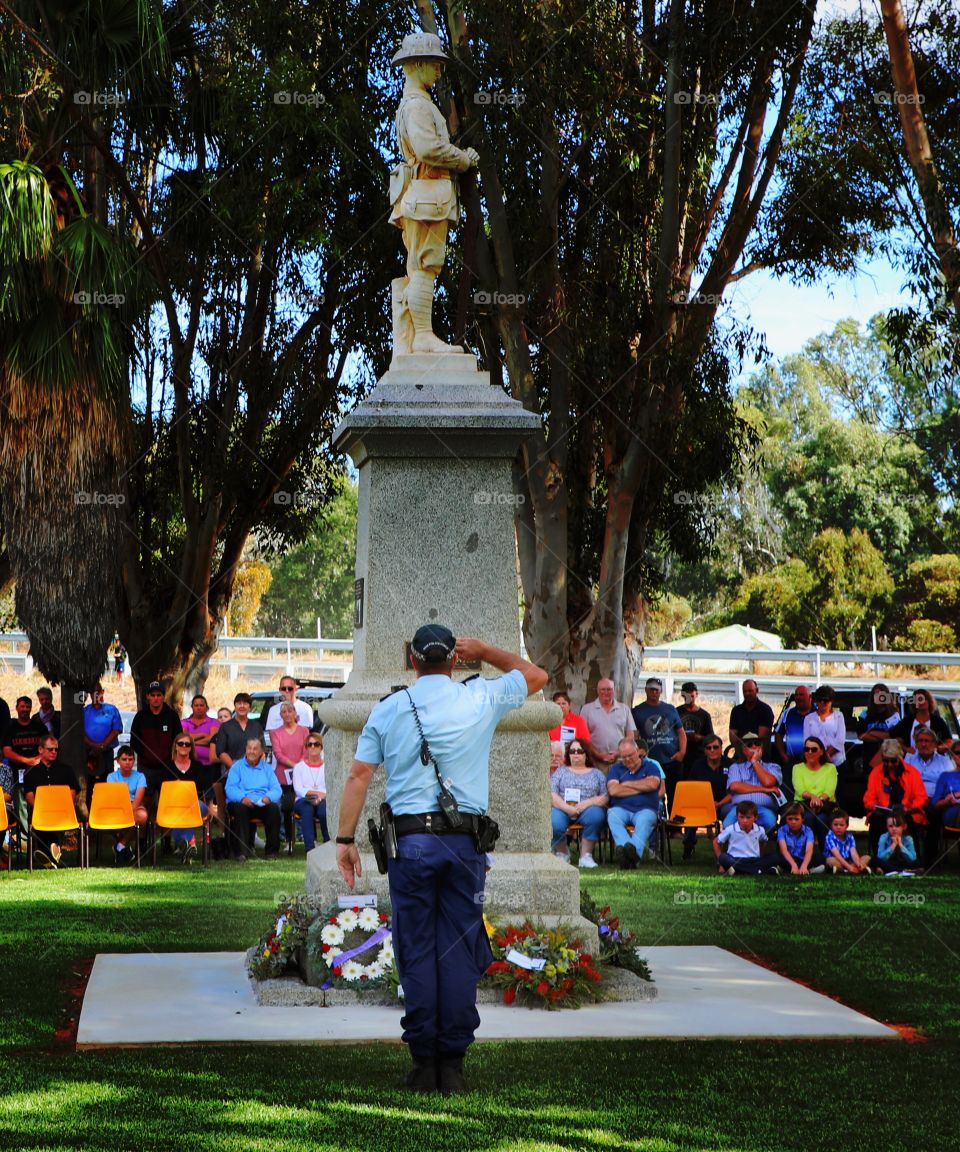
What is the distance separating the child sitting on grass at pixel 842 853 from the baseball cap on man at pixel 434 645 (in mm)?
10078

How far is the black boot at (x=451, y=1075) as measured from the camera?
674 cm

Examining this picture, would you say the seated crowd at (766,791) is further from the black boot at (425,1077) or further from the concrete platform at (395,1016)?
the black boot at (425,1077)

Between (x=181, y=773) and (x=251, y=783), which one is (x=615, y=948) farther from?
(x=181, y=773)

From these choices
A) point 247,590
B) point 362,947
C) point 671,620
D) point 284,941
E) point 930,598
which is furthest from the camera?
point 671,620

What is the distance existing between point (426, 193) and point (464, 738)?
465 cm

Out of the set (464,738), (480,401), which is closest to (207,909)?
(480,401)

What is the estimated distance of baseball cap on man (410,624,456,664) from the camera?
22.6ft

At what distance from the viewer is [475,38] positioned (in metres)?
18.0

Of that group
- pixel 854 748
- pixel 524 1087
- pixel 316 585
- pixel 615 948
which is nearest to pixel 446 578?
pixel 615 948

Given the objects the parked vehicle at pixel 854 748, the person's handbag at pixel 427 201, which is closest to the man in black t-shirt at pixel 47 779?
the parked vehicle at pixel 854 748

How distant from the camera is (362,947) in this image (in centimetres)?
898

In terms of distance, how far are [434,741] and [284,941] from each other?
2879mm

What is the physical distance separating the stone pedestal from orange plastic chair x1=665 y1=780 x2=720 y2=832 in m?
7.95

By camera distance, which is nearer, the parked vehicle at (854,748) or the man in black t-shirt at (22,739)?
the man in black t-shirt at (22,739)
